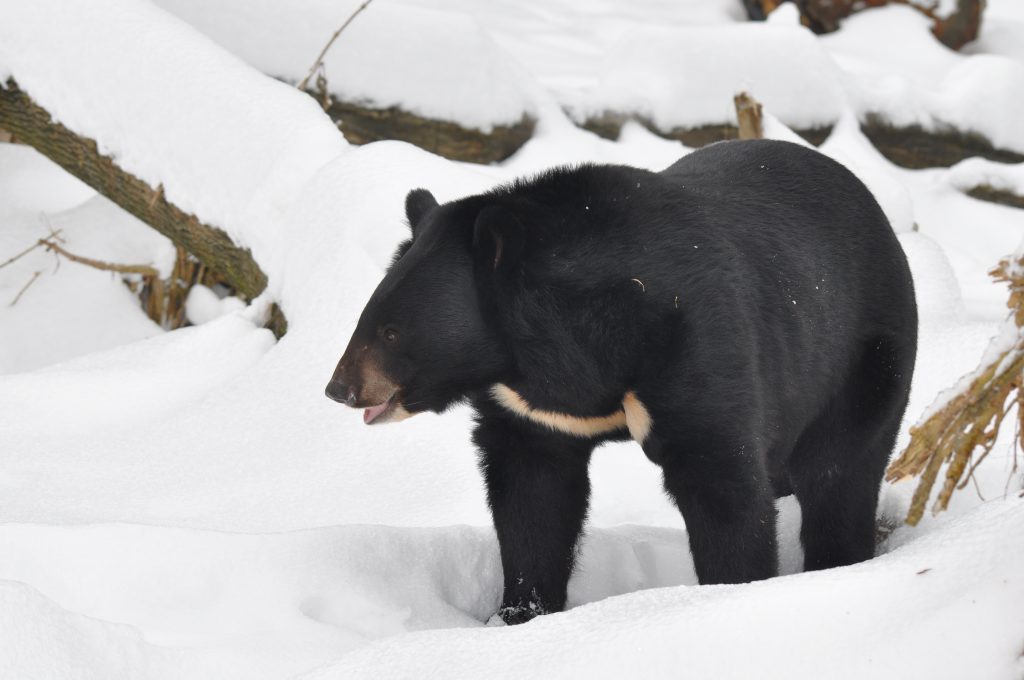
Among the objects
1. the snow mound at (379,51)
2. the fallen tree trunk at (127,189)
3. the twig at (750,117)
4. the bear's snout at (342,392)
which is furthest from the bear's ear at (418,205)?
the snow mound at (379,51)

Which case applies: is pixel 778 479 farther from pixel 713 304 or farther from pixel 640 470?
pixel 713 304

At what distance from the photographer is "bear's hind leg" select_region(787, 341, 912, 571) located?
135 inches

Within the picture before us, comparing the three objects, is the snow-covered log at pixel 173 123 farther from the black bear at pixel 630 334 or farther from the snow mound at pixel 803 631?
the snow mound at pixel 803 631

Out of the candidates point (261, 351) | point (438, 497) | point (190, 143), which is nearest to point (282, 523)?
point (438, 497)

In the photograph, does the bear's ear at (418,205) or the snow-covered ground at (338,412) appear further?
the bear's ear at (418,205)

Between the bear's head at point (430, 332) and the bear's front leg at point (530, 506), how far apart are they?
32 cm

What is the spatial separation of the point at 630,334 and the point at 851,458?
3.12ft

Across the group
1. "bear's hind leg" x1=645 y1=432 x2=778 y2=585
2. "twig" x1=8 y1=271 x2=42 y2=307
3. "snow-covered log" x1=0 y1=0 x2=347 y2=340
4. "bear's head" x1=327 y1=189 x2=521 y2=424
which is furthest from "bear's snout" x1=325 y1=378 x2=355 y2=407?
"twig" x1=8 y1=271 x2=42 y2=307

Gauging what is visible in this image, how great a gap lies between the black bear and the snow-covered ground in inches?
12.2

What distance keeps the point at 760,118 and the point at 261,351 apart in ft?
9.01

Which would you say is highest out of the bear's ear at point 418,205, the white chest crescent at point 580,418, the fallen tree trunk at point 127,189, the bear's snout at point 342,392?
the bear's ear at point 418,205

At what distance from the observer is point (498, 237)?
292cm

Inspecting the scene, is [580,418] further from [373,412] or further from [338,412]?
[338,412]

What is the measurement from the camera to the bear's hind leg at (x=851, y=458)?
135 inches
